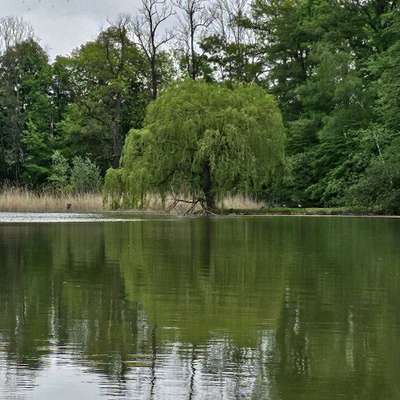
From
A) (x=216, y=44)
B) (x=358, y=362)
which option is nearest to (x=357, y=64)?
(x=216, y=44)

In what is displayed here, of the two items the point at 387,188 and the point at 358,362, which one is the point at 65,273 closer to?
the point at 358,362

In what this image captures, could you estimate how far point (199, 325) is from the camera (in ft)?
23.1

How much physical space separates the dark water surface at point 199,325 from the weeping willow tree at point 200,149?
20724 millimetres

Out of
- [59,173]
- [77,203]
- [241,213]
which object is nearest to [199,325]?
[241,213]

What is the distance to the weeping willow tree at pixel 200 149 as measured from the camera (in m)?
34.6

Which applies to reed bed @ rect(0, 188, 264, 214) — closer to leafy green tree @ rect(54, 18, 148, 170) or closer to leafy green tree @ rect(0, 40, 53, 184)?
leafy green tree @ rect(54, 18, 148, 170)

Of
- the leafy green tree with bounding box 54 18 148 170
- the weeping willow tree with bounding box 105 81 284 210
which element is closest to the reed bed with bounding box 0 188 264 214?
the weeping willow tree with bounding box 105 81 284 210

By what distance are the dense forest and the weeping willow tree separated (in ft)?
0.21

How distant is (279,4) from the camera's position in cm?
5638

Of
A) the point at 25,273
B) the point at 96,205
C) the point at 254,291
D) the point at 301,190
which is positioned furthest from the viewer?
the point at 301,190

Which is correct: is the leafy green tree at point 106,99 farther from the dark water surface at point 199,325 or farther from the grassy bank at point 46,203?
the dark water surface at point 199,325

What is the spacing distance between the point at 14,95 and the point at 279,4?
68.5ft

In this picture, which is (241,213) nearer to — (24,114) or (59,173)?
(59,173)

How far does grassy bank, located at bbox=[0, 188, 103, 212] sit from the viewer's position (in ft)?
131
